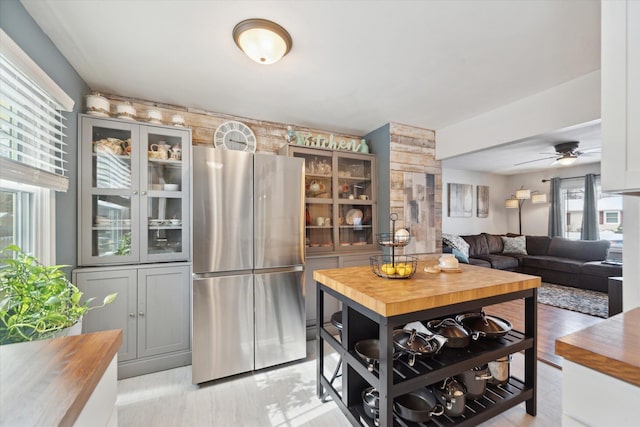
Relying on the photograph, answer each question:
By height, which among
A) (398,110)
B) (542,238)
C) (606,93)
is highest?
(398,110)

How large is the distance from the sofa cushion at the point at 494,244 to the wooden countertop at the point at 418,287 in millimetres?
4884

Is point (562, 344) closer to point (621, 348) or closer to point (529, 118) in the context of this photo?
point (621, 348)

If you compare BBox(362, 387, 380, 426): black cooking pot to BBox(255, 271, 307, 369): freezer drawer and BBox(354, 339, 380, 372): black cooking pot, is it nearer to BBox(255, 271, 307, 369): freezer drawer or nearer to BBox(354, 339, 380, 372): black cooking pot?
BBox(354, 339, 380, 372): black cooking pot

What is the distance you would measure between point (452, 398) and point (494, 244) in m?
5.57

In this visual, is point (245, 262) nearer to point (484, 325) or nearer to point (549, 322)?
point (484, 325)

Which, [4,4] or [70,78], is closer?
[4,4]

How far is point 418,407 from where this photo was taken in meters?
1.51

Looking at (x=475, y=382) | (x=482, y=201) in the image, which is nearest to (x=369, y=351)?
(x=475, y=382)

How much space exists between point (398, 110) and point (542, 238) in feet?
17.8

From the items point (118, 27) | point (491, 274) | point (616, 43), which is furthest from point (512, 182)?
point (118, 27)

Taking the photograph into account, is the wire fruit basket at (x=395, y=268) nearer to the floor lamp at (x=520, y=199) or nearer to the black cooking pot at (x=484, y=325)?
the black cooking pot at (x=484, y=325)

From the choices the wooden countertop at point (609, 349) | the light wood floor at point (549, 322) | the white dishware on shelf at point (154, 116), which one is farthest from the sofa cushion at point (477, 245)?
the white dishware on shelf at point (154, 116)

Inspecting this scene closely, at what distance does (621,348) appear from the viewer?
793 mm

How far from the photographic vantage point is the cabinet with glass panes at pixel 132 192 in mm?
2122
